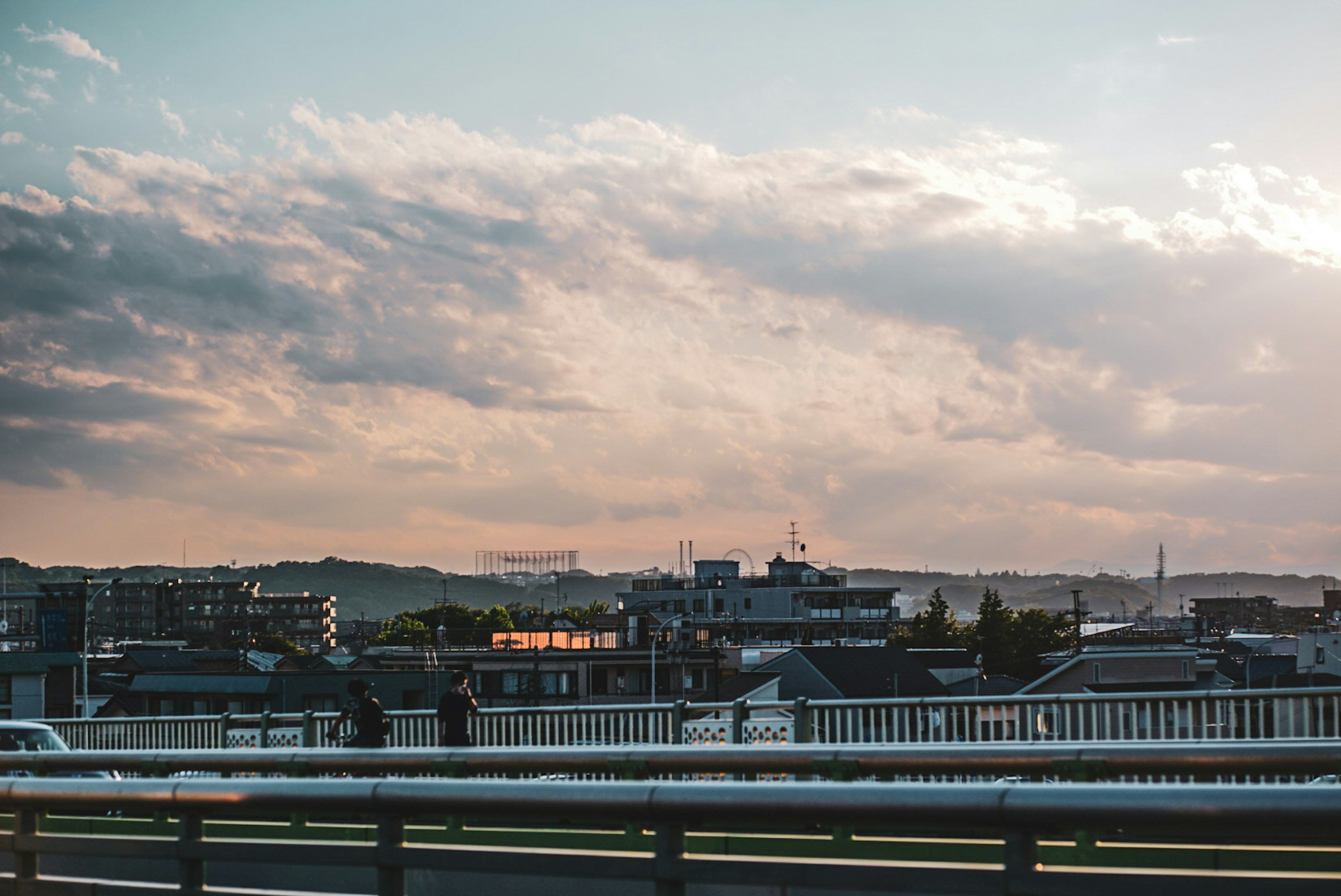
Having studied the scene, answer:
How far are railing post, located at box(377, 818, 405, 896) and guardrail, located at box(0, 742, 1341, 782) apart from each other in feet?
3.08

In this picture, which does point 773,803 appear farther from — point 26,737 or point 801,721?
point 26,737

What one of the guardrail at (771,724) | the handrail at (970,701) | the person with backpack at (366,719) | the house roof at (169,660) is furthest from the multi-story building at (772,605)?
the person with backpack at (366,719)

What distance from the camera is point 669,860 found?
16.2ft

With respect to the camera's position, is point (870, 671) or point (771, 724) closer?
point (771, 724)

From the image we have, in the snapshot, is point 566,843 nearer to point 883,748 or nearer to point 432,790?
point 432,790

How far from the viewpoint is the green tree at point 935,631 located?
111812 millimetres

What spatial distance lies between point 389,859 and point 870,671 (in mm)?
56709

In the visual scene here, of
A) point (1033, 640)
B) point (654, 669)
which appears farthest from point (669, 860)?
point (1033, 640)

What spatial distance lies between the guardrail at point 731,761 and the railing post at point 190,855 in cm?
92

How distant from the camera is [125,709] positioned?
60.8 m

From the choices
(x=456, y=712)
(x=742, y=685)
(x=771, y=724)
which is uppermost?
(x=456, y=712)

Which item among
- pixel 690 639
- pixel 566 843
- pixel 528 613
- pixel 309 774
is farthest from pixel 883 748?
pixel 528 613

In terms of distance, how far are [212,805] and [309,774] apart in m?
1.75

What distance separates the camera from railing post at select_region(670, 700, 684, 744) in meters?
18.3
